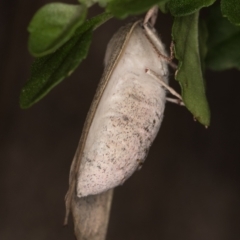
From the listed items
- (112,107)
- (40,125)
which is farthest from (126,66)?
(40,125)

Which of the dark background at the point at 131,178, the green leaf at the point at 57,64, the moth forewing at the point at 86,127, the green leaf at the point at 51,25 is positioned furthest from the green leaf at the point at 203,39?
the dark background at the point at 131,178

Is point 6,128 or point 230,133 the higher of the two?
point 6,128

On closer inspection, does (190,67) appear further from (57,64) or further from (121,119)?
(57,64)

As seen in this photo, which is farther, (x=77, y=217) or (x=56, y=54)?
(x=77, y=217)

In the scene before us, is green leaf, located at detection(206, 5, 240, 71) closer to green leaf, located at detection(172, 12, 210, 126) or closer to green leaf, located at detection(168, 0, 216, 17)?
green leaf, located at detection(172, 12, 210, 126)

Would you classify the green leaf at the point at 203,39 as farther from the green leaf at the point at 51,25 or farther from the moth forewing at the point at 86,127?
the green leaf at the point at 51,25

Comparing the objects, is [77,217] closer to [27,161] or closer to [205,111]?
[205,111]
